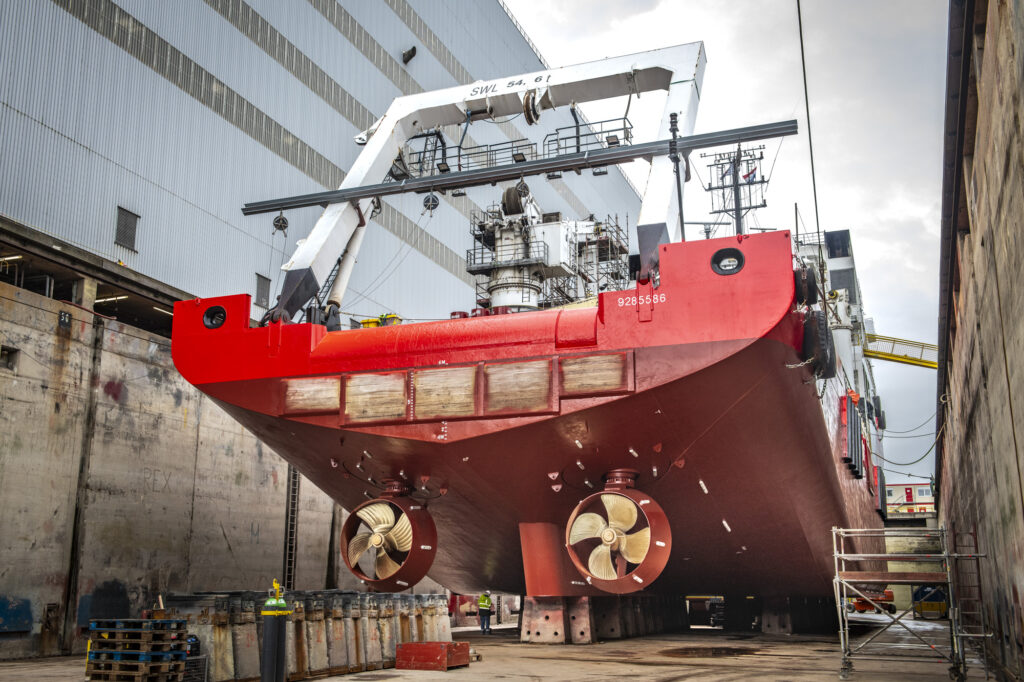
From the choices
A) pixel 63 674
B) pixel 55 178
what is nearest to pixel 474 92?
pixel 55 178

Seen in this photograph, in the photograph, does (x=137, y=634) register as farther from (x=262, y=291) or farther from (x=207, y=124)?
(x=207, y=124)

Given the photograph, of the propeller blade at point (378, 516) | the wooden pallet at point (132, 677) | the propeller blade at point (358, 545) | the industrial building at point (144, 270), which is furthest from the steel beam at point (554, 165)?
the wooden pallet at point (132, 677)

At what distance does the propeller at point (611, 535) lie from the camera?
38.6 ft

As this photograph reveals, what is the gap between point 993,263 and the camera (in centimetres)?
862

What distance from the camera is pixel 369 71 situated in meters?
30.4

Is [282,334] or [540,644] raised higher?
[282,334]

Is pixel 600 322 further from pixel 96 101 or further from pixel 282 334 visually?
pixel 96 101

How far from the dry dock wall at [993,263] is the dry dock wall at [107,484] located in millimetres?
15398

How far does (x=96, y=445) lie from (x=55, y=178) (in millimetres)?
6245

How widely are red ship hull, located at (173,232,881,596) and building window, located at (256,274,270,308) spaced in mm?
10531

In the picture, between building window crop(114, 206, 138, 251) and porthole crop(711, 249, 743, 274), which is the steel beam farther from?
building window crop(114, 206, 138, 251)

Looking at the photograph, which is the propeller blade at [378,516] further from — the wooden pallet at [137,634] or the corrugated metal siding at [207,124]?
the corrugated metal siding at [207,124]

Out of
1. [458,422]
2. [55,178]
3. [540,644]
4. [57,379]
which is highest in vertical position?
[55,178]

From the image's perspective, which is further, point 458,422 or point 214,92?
point 214,92
